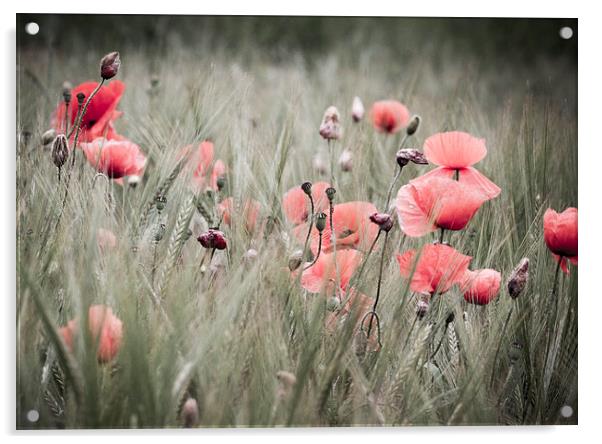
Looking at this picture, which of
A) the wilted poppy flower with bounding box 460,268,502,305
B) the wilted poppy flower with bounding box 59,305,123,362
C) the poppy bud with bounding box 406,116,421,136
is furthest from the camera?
the poppy bud with bounding box 406,116,421,136

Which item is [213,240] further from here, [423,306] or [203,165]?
[423,306]

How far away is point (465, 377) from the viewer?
52.5 inches

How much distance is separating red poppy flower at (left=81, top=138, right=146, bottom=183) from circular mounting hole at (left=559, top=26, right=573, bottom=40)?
0.80m

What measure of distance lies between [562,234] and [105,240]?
80cm

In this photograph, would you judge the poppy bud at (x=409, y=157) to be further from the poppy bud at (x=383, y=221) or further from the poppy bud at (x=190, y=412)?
the poppy bud at (x=190, y=412)

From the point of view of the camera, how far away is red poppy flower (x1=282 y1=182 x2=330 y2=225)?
136 centimetres

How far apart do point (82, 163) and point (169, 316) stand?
32cm

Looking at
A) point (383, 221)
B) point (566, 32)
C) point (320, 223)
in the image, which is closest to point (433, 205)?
point (383, 221)

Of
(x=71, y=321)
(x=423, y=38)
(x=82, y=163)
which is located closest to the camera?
(x=71, y=321)

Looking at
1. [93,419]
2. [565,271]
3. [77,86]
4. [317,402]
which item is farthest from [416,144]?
[93,419]

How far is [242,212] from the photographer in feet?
4.48

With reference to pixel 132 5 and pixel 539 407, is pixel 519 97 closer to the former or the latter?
pixel 539 407

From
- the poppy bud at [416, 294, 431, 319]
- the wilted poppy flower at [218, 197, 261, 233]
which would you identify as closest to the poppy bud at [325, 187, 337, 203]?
the wilted poppy flower at [218, 197, 261, 233]

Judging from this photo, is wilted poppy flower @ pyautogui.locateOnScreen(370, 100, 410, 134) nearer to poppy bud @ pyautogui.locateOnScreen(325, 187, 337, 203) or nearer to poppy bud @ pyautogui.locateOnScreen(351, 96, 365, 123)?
poppy bud @ pyautogui.locateOnScreen(351, 96, 365, 123)
